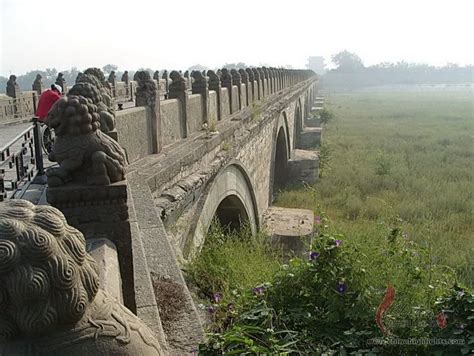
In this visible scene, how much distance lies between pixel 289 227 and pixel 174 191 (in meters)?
6.05

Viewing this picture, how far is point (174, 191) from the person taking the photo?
4582mm

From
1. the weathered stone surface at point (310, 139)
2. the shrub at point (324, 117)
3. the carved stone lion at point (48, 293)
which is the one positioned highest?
the carved stone lion at point (48, 293)

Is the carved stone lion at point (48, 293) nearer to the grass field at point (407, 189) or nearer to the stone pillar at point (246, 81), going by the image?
the grass field at point (407, 189)

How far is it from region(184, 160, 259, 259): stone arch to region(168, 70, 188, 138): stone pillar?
0.76 metres

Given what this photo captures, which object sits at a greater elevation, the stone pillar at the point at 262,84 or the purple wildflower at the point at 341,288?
the stone pillar at the point at 262,84

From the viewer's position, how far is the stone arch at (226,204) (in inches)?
202

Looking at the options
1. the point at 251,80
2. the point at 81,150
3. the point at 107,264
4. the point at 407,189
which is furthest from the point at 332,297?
the point at 407,189

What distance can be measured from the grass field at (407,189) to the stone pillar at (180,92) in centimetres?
175

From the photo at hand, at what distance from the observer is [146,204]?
376cm

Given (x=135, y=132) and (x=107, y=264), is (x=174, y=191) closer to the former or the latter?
(x=135, y=132)

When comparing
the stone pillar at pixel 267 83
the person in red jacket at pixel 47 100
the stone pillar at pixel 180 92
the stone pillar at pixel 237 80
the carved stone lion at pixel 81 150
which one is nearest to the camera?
the carved stone lion at pixel 81 150

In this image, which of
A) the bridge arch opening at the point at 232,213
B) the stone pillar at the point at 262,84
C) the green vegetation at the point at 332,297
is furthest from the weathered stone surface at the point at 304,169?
the green vegetation at the point at 332,297

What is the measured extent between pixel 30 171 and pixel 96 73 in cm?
131

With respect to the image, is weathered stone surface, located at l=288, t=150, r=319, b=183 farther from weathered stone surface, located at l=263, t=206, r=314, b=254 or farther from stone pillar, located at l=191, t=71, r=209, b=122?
stone pillar, located at l=191, t=71, r=209, b=122
